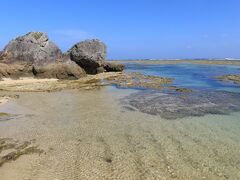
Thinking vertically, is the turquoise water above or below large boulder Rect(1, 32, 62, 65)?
below

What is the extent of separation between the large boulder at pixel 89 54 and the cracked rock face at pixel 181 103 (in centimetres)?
1702

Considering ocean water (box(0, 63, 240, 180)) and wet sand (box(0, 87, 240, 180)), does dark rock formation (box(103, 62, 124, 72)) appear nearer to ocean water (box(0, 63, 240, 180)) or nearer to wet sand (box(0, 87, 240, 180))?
ocean water (box(0, 63, 240, 180))

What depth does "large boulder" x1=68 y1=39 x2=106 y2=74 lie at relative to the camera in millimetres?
40406

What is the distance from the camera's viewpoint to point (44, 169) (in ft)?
29.9

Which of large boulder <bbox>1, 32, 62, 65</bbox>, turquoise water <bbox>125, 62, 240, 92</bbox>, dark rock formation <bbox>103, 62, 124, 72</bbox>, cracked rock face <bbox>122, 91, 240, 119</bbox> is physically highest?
large boulder <bbox>1, 32, 62, 65</bbox>

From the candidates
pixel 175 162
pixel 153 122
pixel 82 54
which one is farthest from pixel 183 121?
pixel 82 54

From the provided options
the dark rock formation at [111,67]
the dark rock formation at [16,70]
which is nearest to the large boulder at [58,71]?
the dark rock formation at [16,70]

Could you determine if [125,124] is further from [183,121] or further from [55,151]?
[55,151]

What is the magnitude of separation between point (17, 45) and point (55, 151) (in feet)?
97.9

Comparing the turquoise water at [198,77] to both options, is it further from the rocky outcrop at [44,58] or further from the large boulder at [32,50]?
the large boulder at [32,50]

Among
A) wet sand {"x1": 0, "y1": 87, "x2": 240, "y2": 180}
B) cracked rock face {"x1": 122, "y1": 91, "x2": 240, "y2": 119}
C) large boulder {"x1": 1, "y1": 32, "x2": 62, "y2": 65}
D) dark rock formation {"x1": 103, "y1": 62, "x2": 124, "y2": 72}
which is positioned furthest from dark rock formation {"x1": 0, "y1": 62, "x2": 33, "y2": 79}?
cracked rock face {"x1": 122, "y1": 91, "x2": 240, "y2": 119}

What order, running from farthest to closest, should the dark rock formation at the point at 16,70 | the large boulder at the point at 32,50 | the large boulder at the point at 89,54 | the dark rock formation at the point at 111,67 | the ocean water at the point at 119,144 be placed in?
the dark rock formation at the point at 111,67
the large boulder at the point at 89,54
the large boulder at the point at 32,50
the dark rock formation at the point at 16,70
the ocean water at the point at 119,144

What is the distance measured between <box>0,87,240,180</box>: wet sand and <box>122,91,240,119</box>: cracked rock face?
107 cm

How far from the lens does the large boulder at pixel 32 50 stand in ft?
120
